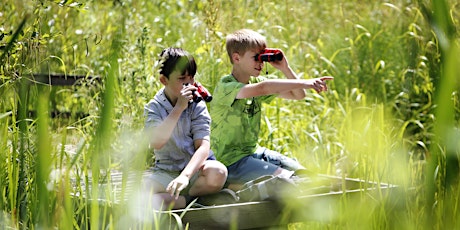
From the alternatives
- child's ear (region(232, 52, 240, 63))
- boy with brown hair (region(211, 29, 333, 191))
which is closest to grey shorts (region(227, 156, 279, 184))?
boy with brown hair (region(211, 29, 333, 191))

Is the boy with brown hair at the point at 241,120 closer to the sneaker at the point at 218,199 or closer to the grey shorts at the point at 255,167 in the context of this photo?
the grey shorts at the point at 255,167

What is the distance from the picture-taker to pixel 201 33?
5320 mm

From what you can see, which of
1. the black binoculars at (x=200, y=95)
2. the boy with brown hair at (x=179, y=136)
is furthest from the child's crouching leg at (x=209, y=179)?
the black binoculars at (x=200, y=95)

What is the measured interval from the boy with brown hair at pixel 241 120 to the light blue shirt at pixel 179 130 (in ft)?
1.02

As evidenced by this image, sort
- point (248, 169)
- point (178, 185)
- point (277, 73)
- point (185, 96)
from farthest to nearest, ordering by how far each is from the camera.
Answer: point (277, 73) < point (248, 169) < point (185, 96) < point (178, 185)

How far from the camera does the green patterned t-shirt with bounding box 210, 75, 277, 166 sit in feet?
11.6

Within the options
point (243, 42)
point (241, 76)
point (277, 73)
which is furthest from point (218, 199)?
point (277, 73)

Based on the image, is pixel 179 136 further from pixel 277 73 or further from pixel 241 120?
pixel 277 73

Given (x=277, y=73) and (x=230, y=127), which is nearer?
(x=230, y=127)

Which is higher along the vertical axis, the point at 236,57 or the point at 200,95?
the point at 236,57

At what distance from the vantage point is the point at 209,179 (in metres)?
3.05

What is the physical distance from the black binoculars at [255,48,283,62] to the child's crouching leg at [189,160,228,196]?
0.68 metres

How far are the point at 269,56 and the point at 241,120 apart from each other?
33 centimetres

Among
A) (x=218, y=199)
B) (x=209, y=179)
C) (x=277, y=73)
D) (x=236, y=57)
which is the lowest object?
(x=218, y=199)
